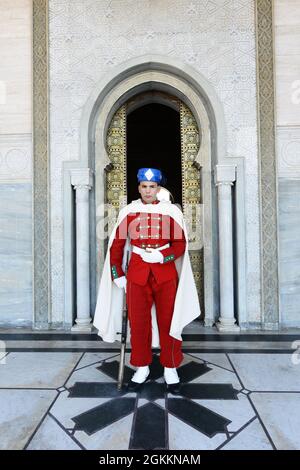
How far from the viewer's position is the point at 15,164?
4.27 m

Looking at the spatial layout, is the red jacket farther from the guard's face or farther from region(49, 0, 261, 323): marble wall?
region(49, 0, 261, 323): marble wall

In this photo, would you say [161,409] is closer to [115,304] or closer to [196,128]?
[115,304]

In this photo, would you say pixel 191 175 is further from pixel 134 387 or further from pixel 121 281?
pixel 134 387

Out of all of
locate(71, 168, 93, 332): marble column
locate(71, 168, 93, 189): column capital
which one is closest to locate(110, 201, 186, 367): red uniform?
locate(71, 168, 93, 332): marble column

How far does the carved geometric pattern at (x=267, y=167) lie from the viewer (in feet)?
13.3

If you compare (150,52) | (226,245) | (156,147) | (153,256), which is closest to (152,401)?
(153,256)

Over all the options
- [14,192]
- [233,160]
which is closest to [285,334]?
[233,160]

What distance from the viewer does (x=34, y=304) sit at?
421cm

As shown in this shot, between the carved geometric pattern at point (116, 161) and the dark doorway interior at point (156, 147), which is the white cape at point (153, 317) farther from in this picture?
the dark doorway interior at point (156, 147)

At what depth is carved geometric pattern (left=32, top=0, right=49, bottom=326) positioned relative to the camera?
421cm

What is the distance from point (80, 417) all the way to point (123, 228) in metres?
1.39

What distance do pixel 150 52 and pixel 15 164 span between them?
91.5 inches

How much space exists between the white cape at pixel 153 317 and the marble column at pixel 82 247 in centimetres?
147

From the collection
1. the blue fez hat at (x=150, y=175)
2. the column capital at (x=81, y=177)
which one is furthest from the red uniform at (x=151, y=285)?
the column capital at (x=81, y=177)
